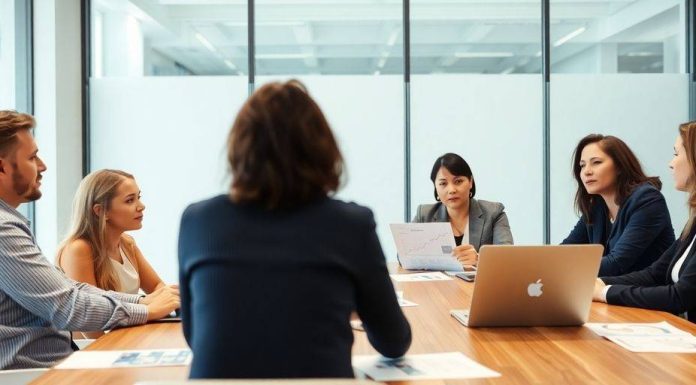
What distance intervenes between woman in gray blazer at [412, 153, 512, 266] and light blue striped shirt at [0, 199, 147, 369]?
6.94 ft

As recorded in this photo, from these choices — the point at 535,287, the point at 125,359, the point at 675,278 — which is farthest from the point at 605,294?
the point at 125,359

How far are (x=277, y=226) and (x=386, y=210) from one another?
14.2ft

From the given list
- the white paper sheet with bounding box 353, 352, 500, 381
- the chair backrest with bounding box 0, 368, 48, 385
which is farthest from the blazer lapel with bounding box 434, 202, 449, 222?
the chair backrest with bounding box 0, 368, 48, 385

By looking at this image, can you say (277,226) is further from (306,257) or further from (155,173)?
(155,173)

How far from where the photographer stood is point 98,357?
1.81 metres

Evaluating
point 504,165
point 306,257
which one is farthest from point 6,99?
point 306,257

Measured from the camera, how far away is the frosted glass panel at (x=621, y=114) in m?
5.57

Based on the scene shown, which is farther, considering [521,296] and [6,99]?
[6,99]

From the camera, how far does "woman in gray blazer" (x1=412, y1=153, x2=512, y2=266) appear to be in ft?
12.8

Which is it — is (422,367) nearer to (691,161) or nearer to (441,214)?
(691,161)

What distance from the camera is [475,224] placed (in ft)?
12.9

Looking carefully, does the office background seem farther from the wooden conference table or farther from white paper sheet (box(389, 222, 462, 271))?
the wooden conference table

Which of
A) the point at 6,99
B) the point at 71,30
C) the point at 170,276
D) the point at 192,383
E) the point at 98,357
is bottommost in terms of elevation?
the point at 170,276

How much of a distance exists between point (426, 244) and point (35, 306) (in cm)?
179
